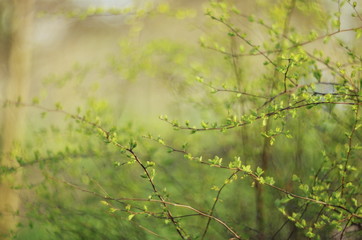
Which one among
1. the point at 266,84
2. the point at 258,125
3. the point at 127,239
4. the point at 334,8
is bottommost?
the point at 127,239

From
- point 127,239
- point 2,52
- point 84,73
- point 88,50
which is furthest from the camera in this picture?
point 88,50

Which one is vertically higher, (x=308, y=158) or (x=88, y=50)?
(x=88, y=50)

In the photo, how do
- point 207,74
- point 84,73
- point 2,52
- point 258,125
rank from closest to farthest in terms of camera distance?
point 258,125 → point 207,74 → point 84,73 → point 2,52

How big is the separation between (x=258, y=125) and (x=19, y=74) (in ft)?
10.8

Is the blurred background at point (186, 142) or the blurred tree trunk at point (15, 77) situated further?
the blurred tree trunk at point (15, 77)

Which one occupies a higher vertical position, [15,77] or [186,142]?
[15,77]

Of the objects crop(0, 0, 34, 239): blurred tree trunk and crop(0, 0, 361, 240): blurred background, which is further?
crop(0, 0, 34, 239): blurred tree trunk

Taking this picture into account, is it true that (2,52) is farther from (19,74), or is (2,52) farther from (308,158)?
(308,158)

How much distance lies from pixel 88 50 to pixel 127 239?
8897mm

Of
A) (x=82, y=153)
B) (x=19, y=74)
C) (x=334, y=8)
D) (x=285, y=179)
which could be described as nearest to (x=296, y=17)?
(x=334, y=8)

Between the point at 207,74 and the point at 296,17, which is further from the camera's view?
the point at 296,17

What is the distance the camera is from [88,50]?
11.0 metres

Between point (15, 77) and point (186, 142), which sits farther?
point (15, 77)

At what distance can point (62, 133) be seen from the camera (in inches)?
132
